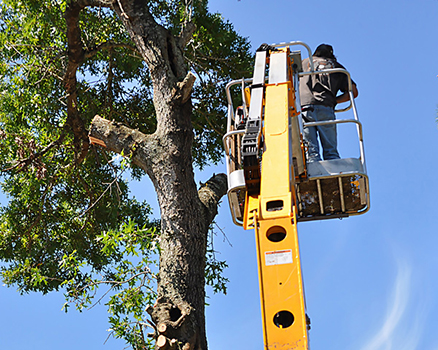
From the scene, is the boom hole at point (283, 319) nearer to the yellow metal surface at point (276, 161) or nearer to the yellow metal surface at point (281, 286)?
the yellow metal surface at point (281, 286)

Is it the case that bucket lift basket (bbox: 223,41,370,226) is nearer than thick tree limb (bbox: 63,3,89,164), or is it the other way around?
bucket lift basket (bbox: 223,41,370,226)

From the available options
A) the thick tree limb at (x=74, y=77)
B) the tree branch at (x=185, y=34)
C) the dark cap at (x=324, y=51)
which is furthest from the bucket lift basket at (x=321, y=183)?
the thick tree limb at (x=74, y=77)

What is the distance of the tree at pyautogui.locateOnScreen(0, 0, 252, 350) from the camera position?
7.18 metres

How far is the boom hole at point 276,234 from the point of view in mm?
3674

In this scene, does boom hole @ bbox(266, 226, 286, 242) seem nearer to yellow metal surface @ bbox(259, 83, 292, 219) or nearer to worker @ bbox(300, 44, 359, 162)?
yellow metal surface @ bbox(259, 83, 292, 219)

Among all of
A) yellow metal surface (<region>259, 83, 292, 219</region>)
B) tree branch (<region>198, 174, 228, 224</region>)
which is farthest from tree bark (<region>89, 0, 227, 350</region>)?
yellow metal surface (<region>259, 83, 292, 219</region>)

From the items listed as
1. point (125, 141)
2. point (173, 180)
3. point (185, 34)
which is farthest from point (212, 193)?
point (185, 34)

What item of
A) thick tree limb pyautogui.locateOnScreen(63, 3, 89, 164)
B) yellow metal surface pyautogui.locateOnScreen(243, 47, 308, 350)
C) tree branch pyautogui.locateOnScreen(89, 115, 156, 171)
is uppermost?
thick tree limb pyautogui.locateOnScreen(63, 3, 89, 164)

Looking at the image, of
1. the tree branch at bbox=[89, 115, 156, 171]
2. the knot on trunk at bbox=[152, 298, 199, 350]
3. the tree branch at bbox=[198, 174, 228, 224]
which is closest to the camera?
the knot on trunk at bbox=[152, 298, 199, 350]

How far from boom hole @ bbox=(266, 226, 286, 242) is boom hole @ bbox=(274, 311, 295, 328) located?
0.48 m

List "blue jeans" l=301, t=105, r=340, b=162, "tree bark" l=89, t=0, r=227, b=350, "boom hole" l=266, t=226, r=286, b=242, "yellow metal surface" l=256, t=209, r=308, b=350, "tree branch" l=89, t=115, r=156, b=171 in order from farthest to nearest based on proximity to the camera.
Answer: "tree branch" l=89, t=115, r=156, b=171 → "blue jeans" l=301, t=105, r=340, b=162 → "tree bark" l=89, t=0, r=227, b=350 → "boom hole" l=266, t=226, r=286, b=242 → "yellow metal surface" l=256, t=209, r=308, b=350

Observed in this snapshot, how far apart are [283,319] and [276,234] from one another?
55cm

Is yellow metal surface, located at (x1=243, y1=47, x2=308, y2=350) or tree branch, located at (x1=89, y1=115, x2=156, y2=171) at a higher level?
tree branch, located at (x1=89, y1=115, x2=156, y2=171)

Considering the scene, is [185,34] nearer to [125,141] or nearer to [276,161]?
[125,141]
